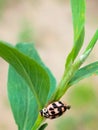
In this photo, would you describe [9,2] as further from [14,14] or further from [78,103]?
[78,103]

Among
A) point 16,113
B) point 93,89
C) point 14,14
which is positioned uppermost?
point 16,113

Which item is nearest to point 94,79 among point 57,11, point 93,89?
point 93,89

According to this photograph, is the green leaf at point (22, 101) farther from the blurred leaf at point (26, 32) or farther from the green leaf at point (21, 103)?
the blurred leaf at point (26, 32)

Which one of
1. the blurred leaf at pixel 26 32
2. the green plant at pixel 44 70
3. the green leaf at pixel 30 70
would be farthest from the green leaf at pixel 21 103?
the blurred leaf at pixel 26 32

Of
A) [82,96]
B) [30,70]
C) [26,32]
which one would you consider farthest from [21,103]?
[26,32]

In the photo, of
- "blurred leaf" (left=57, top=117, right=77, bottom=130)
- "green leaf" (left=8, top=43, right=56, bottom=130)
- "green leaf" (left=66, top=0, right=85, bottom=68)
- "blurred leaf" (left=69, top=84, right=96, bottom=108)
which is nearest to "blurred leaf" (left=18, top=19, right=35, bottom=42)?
"blurred leaf" (left=69, top=84, right=96, bottom=108)

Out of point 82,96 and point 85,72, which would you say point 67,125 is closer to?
point 82,96

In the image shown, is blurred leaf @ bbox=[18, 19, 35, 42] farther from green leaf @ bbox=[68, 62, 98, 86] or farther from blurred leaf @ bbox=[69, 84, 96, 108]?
green leaf @ bbox=[68, 62, 98, 86]
